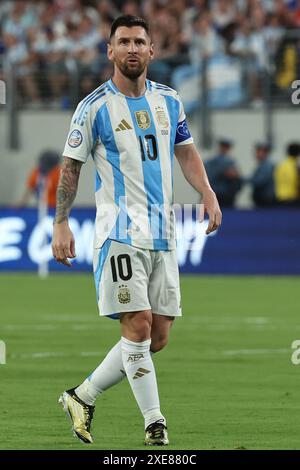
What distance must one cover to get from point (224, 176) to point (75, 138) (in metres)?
16.9

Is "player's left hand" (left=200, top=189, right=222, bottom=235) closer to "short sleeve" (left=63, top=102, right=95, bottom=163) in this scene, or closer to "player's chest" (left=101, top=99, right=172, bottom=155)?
"player's chest" (left=101, top=99, right=172, bottom=155)

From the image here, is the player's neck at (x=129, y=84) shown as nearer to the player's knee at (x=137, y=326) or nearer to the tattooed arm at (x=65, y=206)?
the tattooed arm at (x=65, y=206)

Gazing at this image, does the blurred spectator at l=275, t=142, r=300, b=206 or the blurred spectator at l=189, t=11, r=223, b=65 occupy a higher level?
the blurred spectator at l=189, t=11, r=223, b=65

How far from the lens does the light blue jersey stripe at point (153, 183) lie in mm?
8445

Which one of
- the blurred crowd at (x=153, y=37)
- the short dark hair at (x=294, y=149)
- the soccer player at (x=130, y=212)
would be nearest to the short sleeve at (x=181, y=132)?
the soccer player at (x=130, y=212)

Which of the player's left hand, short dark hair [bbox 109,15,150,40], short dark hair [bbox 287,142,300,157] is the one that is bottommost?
short dark hair [bbox 287,142,300,157]

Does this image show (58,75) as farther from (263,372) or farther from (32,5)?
(263,372)

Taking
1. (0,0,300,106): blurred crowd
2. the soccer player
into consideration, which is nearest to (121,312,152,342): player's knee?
the soccer player

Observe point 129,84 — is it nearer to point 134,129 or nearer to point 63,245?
point 134,129

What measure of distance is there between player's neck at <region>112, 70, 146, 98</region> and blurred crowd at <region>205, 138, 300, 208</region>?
15.7 metres

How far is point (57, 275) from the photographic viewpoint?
24438 mm

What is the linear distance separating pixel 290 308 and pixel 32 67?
36.7 ft

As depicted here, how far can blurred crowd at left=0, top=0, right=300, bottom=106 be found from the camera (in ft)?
86.2

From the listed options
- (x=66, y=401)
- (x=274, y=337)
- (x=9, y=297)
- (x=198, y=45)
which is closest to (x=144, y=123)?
(x=66, y=401)
